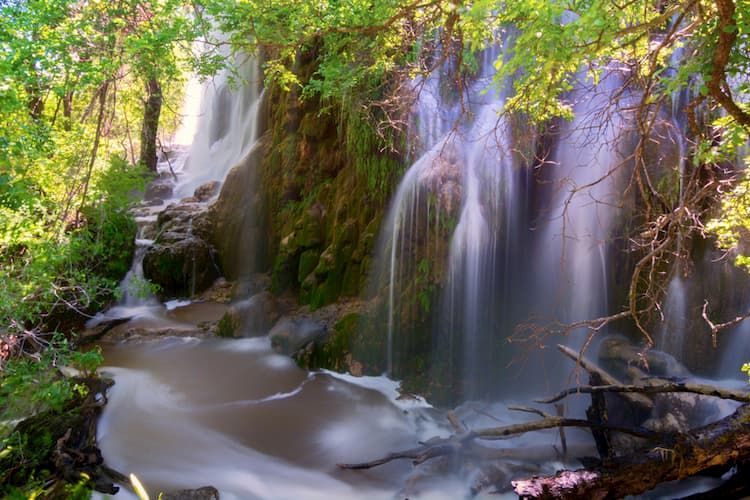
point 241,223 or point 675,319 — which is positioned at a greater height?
point 241,223

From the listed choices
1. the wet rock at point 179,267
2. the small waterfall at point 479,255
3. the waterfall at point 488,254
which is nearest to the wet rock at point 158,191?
the wet rock at point 179,267

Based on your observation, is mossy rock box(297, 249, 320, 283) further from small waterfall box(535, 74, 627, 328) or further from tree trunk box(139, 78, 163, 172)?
tree trunk box(139, 78, 163, 172)

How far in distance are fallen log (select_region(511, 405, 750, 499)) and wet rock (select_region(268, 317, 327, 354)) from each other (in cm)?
545

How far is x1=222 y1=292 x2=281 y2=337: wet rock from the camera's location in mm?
9094

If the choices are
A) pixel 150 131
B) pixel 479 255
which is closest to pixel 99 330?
pixel 479 255

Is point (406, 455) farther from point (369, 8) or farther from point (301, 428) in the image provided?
point (369, 8)

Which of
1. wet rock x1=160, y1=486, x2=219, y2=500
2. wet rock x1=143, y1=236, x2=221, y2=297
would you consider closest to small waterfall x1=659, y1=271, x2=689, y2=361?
wet rock x1=160, y1=486, x2=219, y2=500

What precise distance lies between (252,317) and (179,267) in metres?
3.33

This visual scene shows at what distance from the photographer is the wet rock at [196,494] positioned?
13.8 ft

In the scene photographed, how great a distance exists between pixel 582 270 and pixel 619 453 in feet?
9.74

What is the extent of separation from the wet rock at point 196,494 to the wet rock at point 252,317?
15.6 feet

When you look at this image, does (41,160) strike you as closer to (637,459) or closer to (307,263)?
(307,263)

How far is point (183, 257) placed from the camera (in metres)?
11.4

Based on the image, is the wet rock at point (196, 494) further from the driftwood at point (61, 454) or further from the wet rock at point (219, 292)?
the wet rock at point (219, 292)
